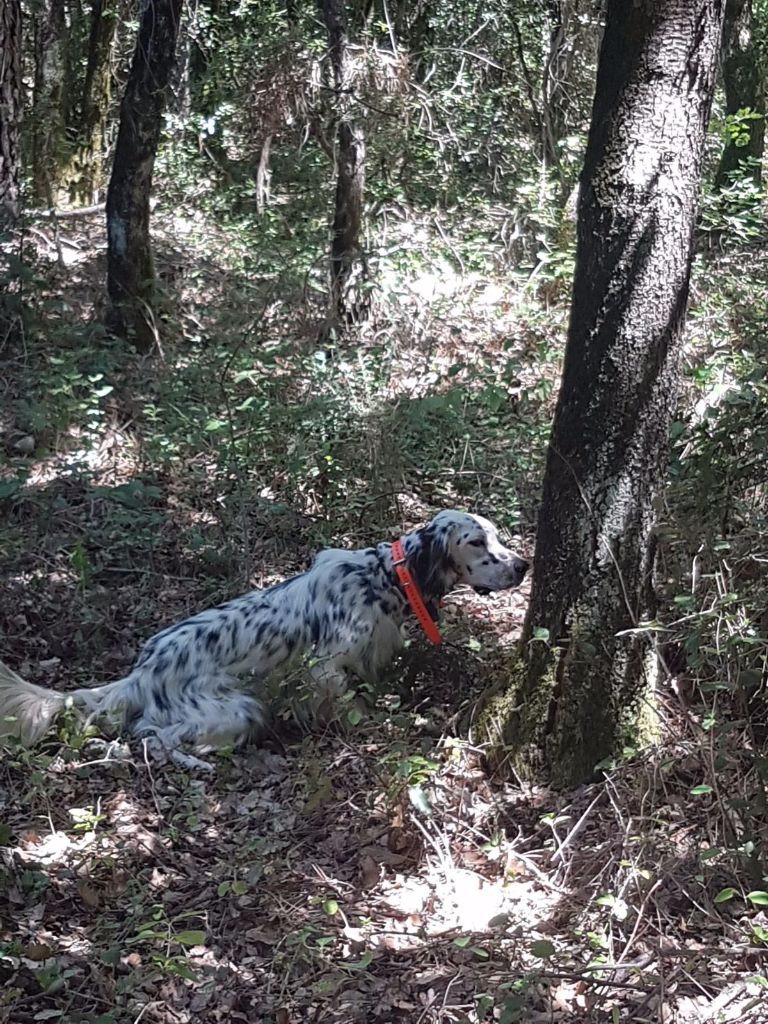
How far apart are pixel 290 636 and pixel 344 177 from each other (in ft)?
18.3

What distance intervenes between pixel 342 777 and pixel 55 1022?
67.8 inches

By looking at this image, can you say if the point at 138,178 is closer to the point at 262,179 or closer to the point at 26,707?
the point at 262,179

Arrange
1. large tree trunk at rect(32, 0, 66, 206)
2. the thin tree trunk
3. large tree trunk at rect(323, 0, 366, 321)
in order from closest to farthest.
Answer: large tree trunk at rect(323, 0, 366, 321) < large tree trunk at rect(32, 0, 66, 206) < the thin tree trunk

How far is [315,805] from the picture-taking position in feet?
14.9

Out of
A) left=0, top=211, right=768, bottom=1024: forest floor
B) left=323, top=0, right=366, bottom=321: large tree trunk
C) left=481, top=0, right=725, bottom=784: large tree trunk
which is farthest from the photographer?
left=323, top=0, right=366, bottom=321: large tree trunk

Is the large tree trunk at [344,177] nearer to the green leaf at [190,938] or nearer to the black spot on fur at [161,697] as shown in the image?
the black spot on fur at [161,697]

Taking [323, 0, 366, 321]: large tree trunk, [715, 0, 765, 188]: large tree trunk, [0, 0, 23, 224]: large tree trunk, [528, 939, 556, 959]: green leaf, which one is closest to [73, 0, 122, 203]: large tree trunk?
[0, 0, 23, 224]: large tree trunk

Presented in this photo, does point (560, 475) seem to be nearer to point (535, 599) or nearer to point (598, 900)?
point (535, 599)

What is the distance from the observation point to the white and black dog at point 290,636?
207 inches

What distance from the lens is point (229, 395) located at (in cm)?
857

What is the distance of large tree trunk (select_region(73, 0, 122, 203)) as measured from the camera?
1266cm

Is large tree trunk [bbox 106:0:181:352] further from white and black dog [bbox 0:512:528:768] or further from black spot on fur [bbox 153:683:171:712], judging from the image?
black spot on fur [bbox 153:683:171:712]

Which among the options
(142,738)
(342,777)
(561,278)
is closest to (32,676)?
(142,738)

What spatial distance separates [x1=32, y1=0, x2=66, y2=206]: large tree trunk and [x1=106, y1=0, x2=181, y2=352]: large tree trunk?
228 cm
